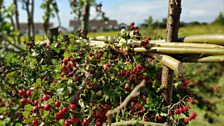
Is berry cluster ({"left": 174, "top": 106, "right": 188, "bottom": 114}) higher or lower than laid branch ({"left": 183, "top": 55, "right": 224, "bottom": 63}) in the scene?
lower

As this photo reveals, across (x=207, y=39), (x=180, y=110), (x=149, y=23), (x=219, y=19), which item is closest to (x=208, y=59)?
(x=207, y=39)

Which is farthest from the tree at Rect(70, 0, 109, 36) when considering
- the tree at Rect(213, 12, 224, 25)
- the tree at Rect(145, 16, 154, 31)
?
the tree at Rect(213, 12, 224, 25)

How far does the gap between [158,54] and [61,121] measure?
1.62 feet

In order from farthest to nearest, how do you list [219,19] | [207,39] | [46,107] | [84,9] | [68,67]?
1. [219,19]
2. [84,9]
3. [68,67]
4. [207,39]
5. [46,107]

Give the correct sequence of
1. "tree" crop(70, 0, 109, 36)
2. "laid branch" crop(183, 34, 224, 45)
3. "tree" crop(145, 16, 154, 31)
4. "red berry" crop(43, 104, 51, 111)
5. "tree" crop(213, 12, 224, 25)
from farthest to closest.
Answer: "tree" crop(213, 12, 224, 25) → "tree" crop(145, 16, 154, 31) → "tree" crop(70, 0, 109, 36) → "laid branch" crop(183, 34, 224, 45) → "red berry" crop(43, 104, 51, 111)

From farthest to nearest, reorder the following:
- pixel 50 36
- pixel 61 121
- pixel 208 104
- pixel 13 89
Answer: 1. pixel 208 104
2. pixel 50 36
3. pixel 13 89
4. pixel 61 121

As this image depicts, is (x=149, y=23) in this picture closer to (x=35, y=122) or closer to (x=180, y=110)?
(x=180, y=110)

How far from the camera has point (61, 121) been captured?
1.31m

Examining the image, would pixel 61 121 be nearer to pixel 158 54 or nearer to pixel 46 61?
pixel 158 54

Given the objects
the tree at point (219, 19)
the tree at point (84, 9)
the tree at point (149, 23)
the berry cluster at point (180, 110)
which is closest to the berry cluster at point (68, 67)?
the berry cluster at point (180, 110)

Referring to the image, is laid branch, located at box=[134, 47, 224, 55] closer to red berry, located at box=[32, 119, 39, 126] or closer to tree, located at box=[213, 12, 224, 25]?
red berry, located at box=[32, 119, 39, 126]

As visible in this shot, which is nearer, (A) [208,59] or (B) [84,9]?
(A) [208,59]

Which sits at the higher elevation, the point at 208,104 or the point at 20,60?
the point at 20,60

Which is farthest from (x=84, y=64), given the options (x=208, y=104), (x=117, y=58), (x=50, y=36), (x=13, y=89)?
(x=208, y=104)
